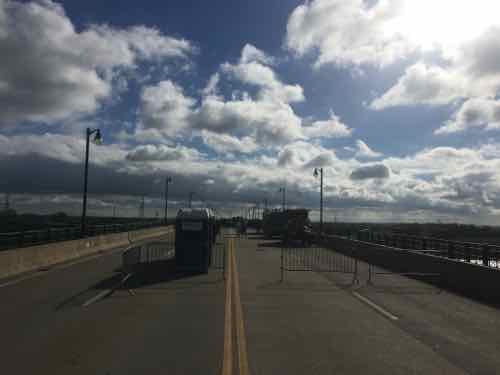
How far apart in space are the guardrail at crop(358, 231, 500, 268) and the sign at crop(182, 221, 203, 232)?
30.1 ft

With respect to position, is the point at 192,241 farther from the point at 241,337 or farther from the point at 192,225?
the point at 241,337

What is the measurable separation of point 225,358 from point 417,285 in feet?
31.9

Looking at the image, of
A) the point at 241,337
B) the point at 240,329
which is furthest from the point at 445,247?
the point at 241,337

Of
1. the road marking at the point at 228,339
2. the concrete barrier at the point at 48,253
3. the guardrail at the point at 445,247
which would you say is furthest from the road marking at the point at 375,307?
the concrete barrier at the point at 48,253

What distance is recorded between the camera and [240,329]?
7699 millimetres

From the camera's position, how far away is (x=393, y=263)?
18281mm

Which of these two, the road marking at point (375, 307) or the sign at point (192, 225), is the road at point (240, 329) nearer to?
the road marking at point (375, 307)

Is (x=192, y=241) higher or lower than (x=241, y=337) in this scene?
higher

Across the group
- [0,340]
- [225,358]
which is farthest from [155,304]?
[225,358]

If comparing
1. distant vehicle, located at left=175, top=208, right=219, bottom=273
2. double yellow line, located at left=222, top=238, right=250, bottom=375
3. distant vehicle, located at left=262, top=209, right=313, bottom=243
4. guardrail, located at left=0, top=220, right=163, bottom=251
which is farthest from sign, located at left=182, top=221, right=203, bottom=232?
distant vehicle, located at left=262, top=209, right=313, bottom=243

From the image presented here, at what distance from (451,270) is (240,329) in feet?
30.1

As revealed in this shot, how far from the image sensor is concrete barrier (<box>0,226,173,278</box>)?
14.6 metres

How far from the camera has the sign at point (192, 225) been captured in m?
16.6

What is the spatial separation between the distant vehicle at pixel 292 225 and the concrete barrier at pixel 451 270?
50.9ft
